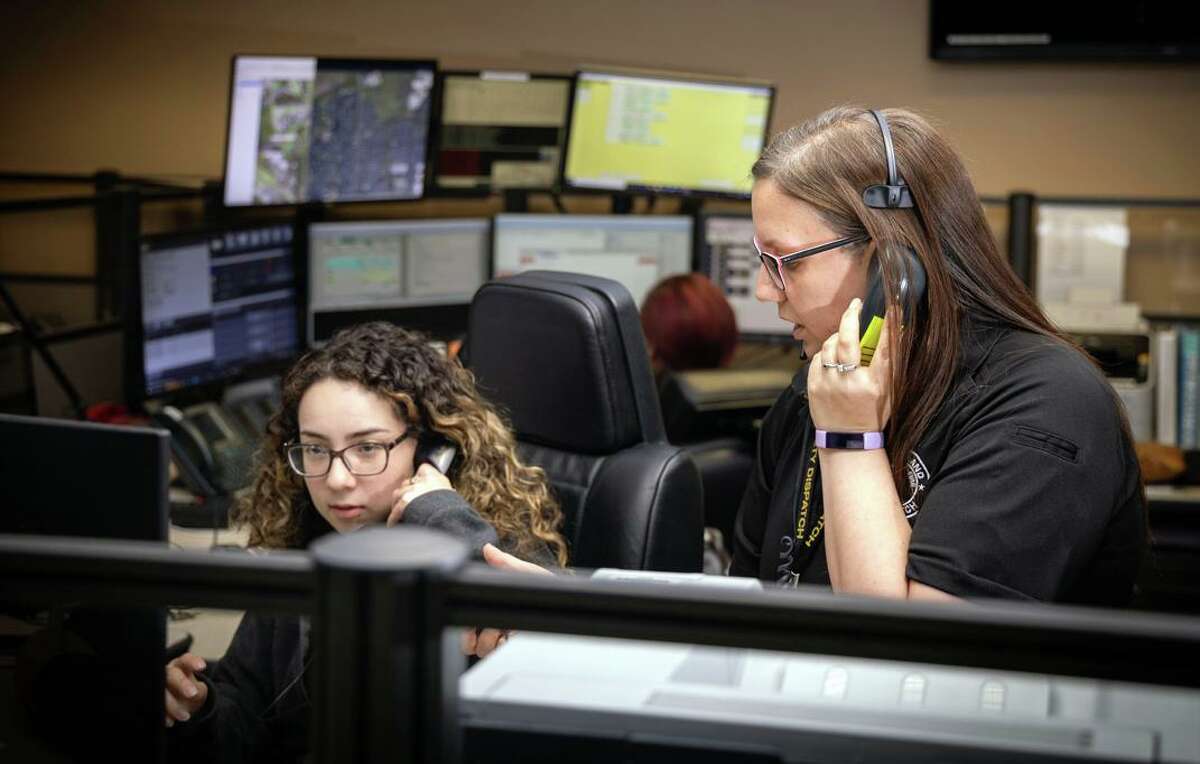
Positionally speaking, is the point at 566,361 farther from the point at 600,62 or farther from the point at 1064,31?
the point at 1064,31

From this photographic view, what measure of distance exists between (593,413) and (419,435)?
0.27 meters

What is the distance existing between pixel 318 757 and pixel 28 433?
1.17 ft

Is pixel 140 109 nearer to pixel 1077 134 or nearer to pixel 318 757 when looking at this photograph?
pixel 1077 134

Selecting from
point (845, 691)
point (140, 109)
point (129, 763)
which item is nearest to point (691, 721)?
point (845, 691)

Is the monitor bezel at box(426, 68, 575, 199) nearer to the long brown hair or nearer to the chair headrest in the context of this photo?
the chair headrest

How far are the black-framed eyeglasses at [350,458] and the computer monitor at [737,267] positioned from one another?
2.32 meters

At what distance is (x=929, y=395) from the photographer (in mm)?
1190

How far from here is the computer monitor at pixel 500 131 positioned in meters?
3.61

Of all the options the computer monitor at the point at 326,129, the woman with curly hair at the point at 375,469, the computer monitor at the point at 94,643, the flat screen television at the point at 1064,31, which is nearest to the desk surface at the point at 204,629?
the woman with curly hair at the point at 375,469

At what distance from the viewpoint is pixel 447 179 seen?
12.1 feet

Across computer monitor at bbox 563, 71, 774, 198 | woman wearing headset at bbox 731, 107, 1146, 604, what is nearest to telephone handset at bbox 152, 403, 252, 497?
computer monitor at bbox 563, 71, 774, 198

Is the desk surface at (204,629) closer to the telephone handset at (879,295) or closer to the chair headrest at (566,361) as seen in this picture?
the chair headrest at (566,361)

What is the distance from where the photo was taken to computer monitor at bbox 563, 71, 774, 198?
3.64m

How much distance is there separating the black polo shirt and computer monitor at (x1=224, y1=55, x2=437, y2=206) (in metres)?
2.39
